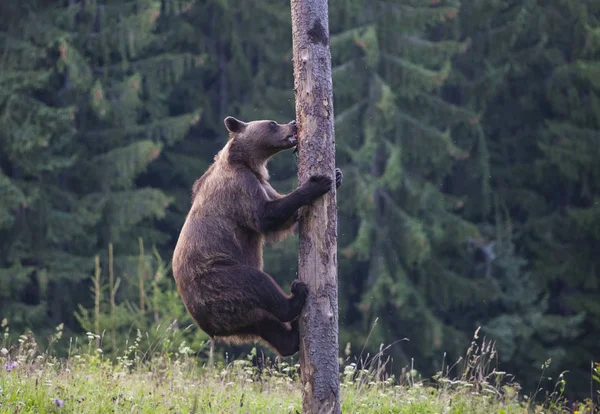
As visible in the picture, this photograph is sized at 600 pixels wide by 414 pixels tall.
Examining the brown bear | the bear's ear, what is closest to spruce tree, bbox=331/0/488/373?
the bear's ear

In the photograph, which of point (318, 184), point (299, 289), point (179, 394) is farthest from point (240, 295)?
point (318, 184)

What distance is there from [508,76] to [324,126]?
26807 mm

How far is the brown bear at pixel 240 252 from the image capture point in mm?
6887

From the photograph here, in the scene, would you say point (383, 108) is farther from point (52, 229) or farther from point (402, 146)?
point (52, 229)

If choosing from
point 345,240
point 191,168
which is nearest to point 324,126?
point 345,240

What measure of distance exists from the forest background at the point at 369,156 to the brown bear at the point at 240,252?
1243cm

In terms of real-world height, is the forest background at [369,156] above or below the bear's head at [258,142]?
below

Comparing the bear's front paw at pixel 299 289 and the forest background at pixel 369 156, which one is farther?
the forest background at pixel 369 156

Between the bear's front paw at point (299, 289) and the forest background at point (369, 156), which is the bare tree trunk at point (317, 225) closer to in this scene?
the bear's front paw at point (299, 289)

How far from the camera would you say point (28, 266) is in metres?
22.6

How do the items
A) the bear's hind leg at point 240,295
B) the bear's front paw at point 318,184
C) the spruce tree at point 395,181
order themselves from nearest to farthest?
the bear's front paw at point 318,184, the bear's hind leg at point 240,295, the spruce tree at point 395,181

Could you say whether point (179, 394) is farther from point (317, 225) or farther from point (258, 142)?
point (258, 142)

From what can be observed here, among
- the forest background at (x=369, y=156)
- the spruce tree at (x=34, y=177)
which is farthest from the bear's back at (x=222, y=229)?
the spruce tree at (x=34, y=177)

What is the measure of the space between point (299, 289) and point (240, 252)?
0.96 metres
